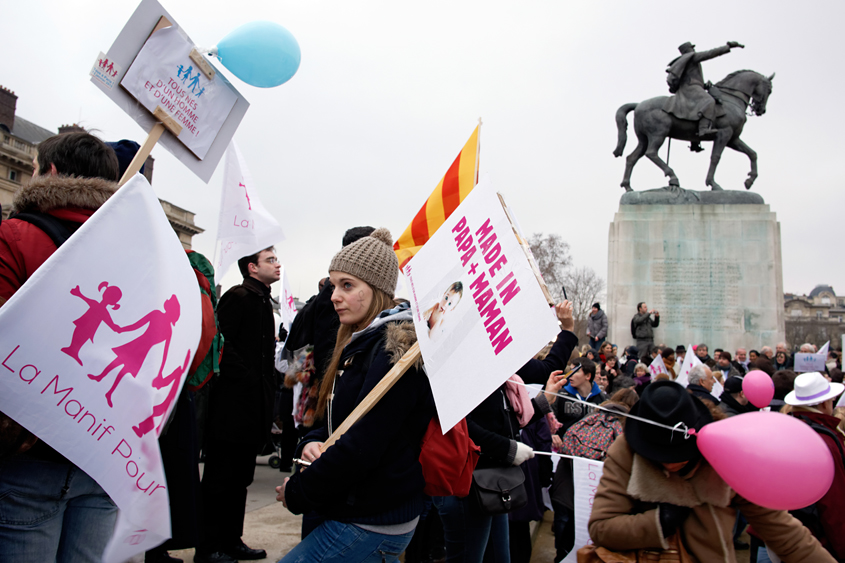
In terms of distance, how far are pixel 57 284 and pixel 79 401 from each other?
0.32 metres

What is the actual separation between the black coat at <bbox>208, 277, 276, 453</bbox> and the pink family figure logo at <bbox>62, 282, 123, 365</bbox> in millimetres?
2418

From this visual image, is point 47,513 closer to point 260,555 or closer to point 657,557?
point 657,557

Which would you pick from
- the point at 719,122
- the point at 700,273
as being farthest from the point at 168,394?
the point at 719,122

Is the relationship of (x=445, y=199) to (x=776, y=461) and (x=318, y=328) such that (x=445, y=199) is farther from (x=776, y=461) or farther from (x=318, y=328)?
(x=776, y=461)

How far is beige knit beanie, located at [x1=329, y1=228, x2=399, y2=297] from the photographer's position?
7.61 feet

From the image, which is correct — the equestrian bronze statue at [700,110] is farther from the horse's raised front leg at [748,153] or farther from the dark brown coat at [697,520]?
the dark brown coat at [697,520]

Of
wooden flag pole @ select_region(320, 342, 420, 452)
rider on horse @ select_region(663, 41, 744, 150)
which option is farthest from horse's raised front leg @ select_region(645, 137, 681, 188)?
wooden flag pole @ select_region(320, 342, 420, 452)

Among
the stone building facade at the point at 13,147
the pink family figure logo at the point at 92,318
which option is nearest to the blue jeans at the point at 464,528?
the pink family figure logo at the point at 92,318

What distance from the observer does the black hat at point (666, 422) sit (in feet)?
7.38

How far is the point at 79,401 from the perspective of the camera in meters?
1.62

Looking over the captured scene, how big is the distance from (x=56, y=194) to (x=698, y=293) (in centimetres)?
1499

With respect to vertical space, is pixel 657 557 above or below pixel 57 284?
below

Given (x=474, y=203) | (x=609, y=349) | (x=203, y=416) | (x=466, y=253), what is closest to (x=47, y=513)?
(x=466, y=253)

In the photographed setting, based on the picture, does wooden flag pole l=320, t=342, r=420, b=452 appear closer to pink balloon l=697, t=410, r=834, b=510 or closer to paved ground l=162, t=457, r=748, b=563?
pink balloon l=697, t=410, r=834, b=510
